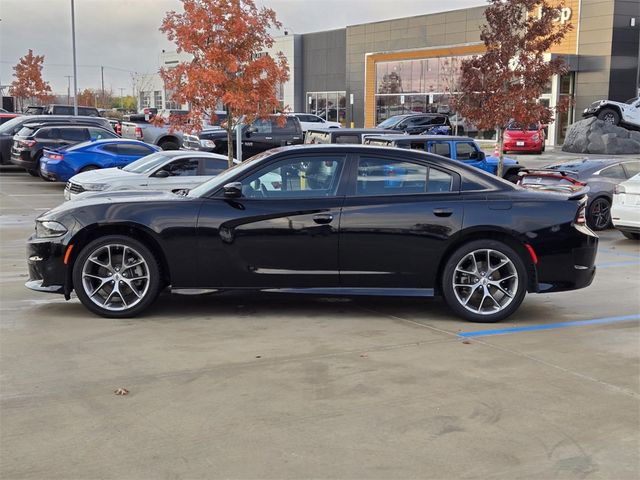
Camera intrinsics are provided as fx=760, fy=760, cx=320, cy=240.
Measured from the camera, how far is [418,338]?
6512 mm

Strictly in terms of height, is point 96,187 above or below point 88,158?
below

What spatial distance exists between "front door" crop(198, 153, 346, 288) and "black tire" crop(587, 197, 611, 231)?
9137 millimetres

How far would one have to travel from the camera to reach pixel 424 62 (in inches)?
2037

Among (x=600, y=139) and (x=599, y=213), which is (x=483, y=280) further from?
(x=600, y=139)

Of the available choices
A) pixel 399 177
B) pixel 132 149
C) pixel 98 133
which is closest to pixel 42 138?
pixel 98 133

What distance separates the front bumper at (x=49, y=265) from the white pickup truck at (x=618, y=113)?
3184 cm

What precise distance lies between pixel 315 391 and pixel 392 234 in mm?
2287

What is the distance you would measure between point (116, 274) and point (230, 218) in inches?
45.9

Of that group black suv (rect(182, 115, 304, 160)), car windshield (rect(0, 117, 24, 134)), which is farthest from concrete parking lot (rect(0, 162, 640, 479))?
car windshield (rect(0, 117, 24, 134))

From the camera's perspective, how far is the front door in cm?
698

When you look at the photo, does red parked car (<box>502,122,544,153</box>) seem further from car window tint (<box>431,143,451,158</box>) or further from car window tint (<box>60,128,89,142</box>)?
car window tint (<box>60,128,89,142</box>)

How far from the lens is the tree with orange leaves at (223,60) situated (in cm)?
1548

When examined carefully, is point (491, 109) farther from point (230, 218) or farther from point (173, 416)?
point (173, 416)

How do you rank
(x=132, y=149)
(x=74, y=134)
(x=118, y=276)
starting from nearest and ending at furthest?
(x=118, y=276), (x=132, y=149), (x=74, y=134)
